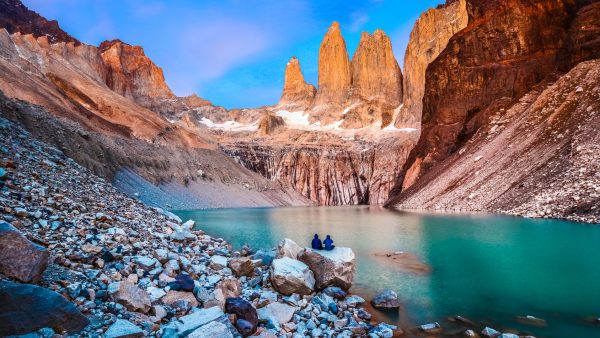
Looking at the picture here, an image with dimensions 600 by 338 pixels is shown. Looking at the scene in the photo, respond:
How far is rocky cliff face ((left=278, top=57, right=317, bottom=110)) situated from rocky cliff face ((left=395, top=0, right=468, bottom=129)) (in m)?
55.6

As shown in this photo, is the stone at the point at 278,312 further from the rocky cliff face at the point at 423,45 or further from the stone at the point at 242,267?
the rocky cliff face at the point at 423,45

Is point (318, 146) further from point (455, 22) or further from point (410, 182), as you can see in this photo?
point (455, 22)

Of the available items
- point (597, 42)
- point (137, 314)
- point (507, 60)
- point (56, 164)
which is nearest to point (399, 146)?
point (507, 60)

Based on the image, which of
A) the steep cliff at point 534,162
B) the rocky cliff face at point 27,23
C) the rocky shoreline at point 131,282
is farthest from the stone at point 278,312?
the rocky cliff face at point 27,23

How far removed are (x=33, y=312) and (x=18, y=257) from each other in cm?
117

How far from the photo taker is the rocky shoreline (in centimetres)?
632

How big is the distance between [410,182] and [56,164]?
6871 cm

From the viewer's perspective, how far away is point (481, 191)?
145 feet

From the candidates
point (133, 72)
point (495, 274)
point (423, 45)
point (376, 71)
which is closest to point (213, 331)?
point (495, 274)

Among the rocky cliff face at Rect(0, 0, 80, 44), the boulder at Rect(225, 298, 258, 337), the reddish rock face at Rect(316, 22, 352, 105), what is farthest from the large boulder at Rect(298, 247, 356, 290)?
the reddish rock face at Rect(316, 22, 352, 105)

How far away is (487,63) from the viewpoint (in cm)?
7119

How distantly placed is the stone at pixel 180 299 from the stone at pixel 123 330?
1.67 m

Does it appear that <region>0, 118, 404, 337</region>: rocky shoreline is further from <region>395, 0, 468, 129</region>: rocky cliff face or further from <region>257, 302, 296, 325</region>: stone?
<region>395, 0, 468, 129</region>: rocky cliff face

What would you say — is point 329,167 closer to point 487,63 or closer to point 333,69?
point 487,63
